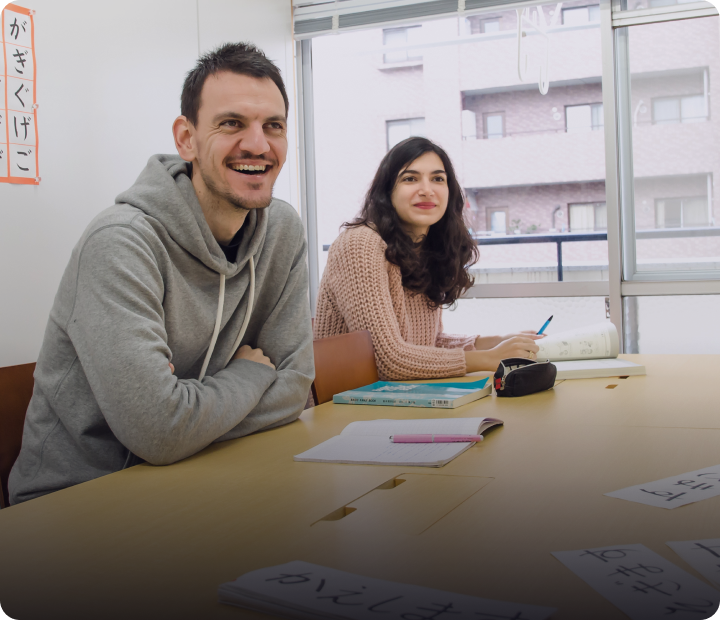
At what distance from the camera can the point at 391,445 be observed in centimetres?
115

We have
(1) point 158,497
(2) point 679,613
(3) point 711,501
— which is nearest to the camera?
(2) point 679,613

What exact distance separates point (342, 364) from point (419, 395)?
0.32 metres

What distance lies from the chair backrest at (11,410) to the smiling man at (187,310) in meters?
0.06

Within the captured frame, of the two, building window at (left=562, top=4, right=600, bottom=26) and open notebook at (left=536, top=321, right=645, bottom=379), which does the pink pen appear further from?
building window at (left=562, top=4, right=600, bottom=26)

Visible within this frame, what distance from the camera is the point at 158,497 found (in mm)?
938

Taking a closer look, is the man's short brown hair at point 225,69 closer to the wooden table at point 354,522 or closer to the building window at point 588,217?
the wooden table at point 354,522

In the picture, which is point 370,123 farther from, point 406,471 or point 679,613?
point 679,613

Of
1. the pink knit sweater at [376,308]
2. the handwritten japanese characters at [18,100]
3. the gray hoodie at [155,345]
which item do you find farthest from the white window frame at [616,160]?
the gray hoodie at [155,345]

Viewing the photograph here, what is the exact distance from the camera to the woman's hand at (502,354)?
1946 millimetres

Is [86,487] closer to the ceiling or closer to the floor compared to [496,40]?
closer to the floor

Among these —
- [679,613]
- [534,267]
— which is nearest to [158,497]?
[679,613]

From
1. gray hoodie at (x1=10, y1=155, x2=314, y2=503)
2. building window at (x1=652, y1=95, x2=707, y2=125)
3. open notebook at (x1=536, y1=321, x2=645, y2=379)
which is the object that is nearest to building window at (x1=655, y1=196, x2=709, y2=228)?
building window at (x1=652, y1=95, x2=707, y2=125)

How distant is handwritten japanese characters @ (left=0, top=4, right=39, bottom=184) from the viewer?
1906mm

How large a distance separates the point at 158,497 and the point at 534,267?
2.69 metres
